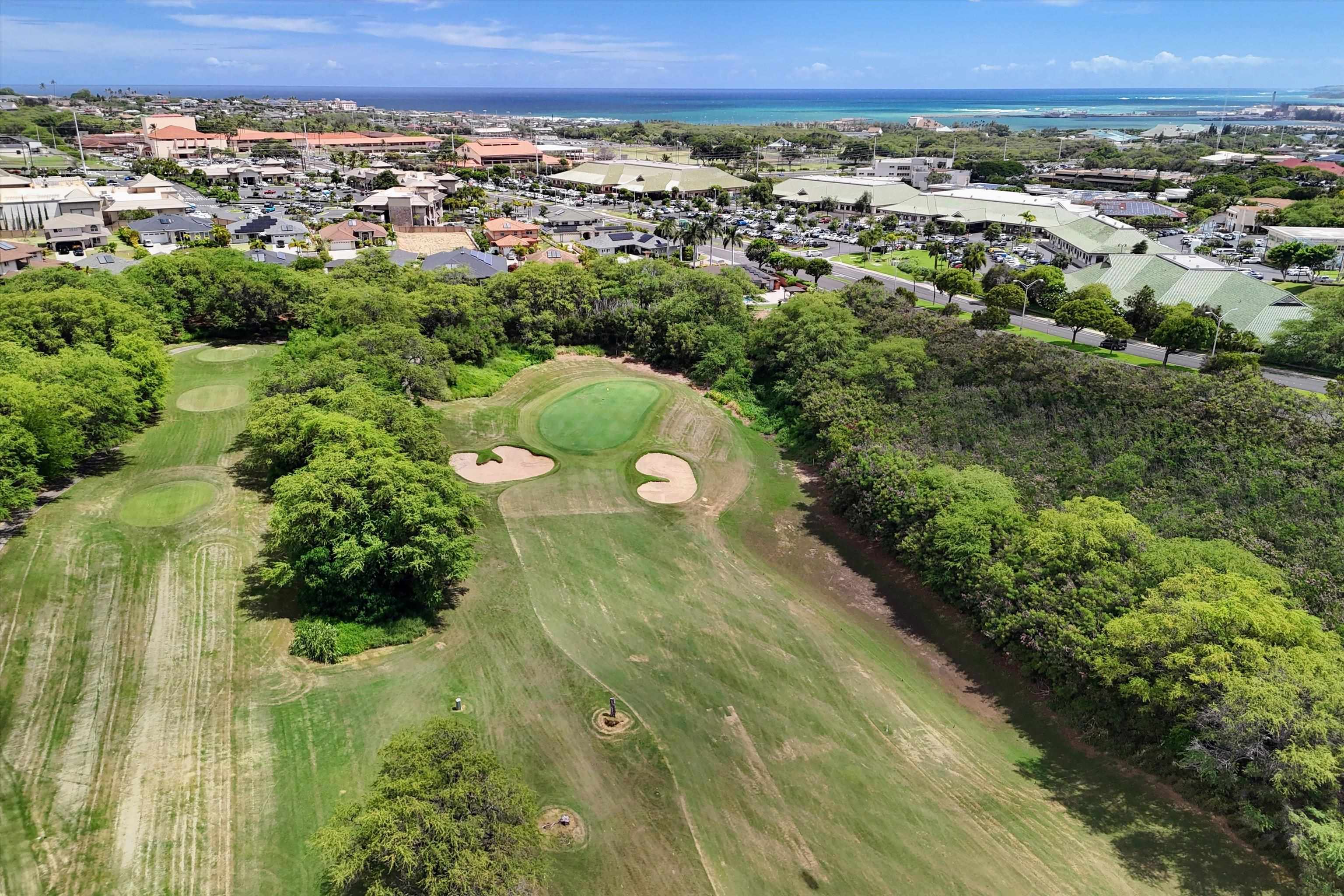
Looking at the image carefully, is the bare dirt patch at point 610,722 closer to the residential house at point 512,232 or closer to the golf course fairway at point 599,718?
the golf course fairway at point 599,718

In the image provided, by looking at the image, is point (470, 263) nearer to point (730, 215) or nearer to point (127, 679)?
point (127, 679)

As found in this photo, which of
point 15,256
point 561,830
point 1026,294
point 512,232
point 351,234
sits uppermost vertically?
point 512,232

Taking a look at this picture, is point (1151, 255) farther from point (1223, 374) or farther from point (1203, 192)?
point (1203, 192)

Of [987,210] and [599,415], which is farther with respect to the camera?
[987,210]

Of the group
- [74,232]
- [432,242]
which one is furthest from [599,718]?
[74,232]

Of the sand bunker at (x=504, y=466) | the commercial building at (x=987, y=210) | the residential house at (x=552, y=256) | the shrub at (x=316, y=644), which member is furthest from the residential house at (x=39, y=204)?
the commercial building at (x=987, y=210)
